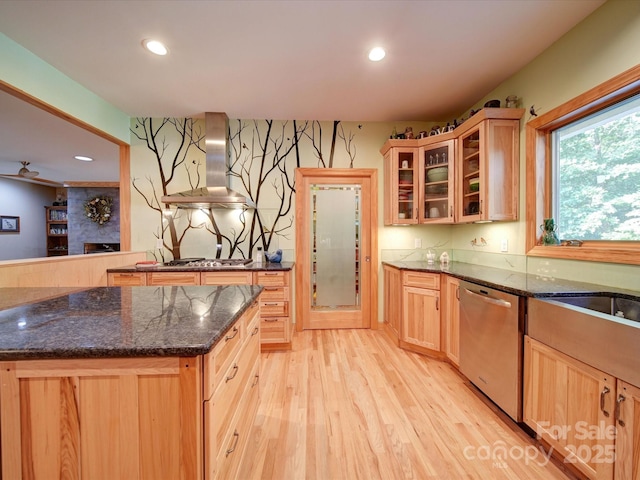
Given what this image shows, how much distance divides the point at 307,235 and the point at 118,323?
2400 mm

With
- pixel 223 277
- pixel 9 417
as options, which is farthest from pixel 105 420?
pixel 223 277

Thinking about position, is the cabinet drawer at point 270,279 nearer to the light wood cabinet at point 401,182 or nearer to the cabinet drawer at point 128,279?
the cabinet drawer at point 128,279

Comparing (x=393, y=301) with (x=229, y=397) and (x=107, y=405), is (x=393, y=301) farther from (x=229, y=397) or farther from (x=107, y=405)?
(x=107, y=405)

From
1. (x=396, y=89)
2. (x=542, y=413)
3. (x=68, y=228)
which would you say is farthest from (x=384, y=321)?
(x=68, y=228)

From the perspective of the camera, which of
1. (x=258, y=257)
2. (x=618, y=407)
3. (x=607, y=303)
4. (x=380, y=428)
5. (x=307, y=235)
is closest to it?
(x=618, y=407)

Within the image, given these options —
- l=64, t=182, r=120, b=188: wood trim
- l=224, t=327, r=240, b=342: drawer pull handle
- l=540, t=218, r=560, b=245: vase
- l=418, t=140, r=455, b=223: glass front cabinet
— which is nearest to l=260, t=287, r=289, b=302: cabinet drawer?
l=224, t=327, r=240, b=342: drawer pull handle

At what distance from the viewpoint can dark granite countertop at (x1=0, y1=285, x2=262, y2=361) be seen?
749 mm

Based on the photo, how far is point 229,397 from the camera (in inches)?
40.4

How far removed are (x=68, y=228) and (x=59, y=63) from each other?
561 centimetres

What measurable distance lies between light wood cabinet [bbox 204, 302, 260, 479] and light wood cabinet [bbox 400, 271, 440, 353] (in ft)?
5.49

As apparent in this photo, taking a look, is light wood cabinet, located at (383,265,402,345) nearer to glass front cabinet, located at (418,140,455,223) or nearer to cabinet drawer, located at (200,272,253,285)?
glass front cabinet, located at (418,140,455,223)

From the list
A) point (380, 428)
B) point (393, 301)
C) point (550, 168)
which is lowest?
point (380, 428)

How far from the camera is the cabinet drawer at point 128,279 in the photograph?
2.58 meters

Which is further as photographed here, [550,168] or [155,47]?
[550,168]
